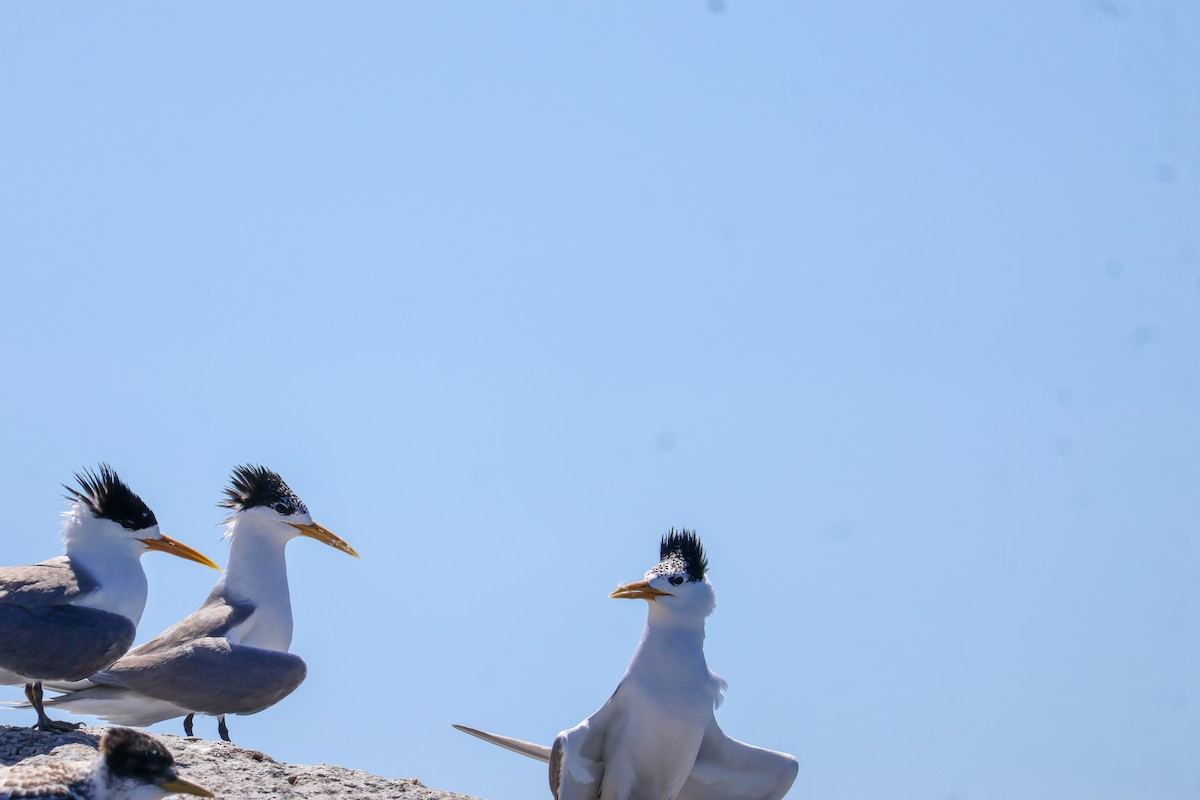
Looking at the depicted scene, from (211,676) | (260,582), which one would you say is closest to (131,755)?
(211,676)

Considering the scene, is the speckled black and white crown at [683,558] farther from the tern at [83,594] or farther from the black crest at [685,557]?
the tern at [83,594]

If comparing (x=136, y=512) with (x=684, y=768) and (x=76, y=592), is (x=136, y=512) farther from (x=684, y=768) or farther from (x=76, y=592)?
(x=684, y=768)

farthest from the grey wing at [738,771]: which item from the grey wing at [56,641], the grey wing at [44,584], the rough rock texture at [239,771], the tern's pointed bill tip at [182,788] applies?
the grey wing at [44,584]

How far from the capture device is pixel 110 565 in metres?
11.3

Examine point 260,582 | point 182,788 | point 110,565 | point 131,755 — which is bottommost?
point 182,788

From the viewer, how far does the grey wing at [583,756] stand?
9938 mm

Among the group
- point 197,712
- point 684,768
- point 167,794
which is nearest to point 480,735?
point 684,768

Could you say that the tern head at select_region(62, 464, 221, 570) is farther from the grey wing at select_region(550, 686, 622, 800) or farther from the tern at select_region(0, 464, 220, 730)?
the grey wing at select_region(550, 686, 622, 800)

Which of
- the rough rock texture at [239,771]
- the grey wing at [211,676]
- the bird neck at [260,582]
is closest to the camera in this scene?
the rough rock texture at [239,771]

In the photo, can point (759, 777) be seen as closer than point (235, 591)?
Yes

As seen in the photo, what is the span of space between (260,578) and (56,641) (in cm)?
210

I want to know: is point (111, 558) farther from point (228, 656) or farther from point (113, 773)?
point (113, 773)

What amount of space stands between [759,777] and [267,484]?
15.4 ft

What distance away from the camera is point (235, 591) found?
12.2 meters
